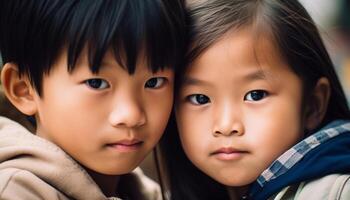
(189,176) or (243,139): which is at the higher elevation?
(243,139)

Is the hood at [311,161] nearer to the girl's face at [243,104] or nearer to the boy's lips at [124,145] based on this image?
the girl's face at [243,104]

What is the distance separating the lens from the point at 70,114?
1.05 metres

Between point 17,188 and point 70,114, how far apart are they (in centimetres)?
17

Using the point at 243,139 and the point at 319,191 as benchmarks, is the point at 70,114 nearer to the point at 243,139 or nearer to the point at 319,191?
the point at 243,139

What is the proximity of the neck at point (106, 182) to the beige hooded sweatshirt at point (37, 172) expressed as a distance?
12cm

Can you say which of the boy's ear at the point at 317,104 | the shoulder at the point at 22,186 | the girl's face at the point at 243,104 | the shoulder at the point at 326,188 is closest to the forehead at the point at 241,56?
the girl's face at the point at 243,104

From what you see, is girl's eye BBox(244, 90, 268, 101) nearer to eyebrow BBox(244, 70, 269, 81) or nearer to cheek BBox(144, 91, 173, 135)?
eyebrow BBox(244, 70, 269, 81)

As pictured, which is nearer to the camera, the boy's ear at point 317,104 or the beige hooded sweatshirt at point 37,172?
the beige hooded sweatshirt at point 37,172

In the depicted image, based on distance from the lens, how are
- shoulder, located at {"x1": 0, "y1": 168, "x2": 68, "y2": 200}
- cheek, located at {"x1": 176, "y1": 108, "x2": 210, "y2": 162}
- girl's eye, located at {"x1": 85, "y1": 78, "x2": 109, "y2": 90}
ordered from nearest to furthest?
shoulder, located at {"x1": 0, "y1": 168, "x2": 68, "y2": 200} → girl's eye, located at {"x1": 85, "y1": 78, "x2": 109, "y2": 90} → cheek, located at {"x1": 176, "y1": 108, "x2": 210, "y2": 162}

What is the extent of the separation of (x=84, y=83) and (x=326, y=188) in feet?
1.49

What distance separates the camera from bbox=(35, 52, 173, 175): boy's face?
3.40 feet

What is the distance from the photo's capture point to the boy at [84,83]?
101cm

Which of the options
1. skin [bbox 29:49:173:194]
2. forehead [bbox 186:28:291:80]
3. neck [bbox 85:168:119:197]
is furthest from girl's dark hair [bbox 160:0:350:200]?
neck [bbox 85:168:119:197]

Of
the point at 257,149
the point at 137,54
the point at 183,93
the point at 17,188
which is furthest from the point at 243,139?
the point at 17,188
